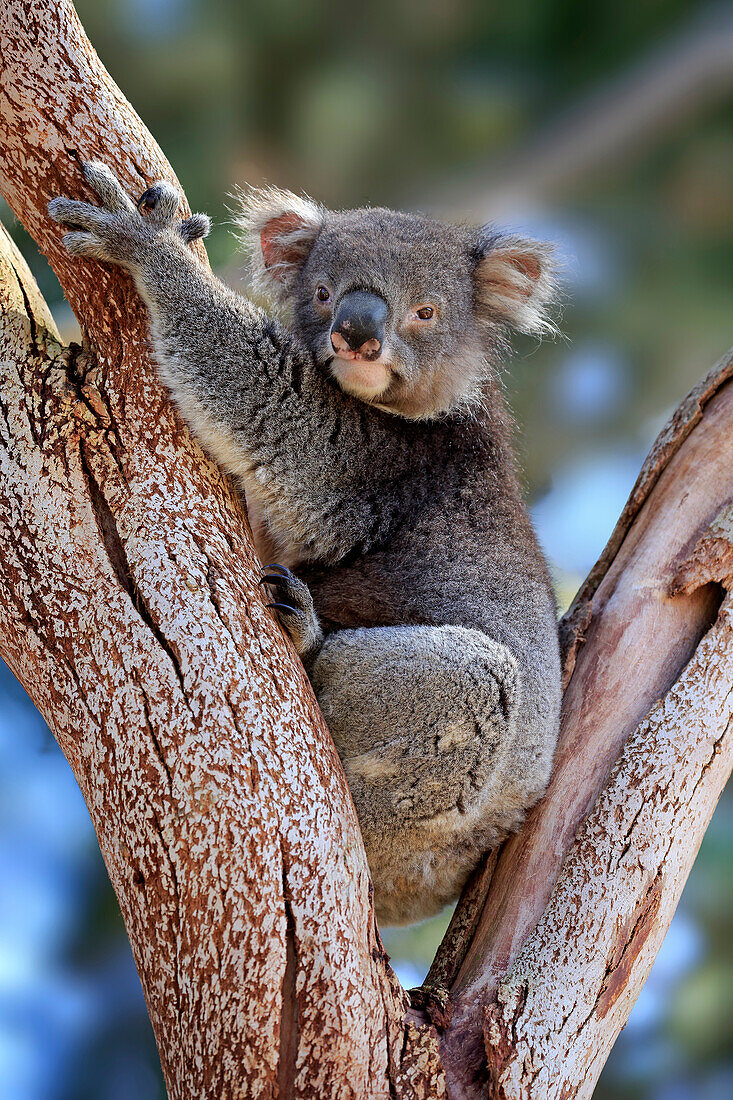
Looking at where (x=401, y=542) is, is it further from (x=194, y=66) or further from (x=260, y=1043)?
(x=194, y=66)

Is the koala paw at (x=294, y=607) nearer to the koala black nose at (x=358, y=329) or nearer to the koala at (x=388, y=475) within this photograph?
the koala at (x=388, y=475)

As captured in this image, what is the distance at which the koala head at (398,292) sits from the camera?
254 cm

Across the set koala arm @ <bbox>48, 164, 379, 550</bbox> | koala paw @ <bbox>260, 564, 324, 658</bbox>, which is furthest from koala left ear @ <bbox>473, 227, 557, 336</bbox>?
koala paw @ <bbox>260, 564, 324, 658</bbox>

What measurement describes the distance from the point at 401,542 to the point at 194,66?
3.40 metres

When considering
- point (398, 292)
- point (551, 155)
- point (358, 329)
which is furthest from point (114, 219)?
point (551, 155)

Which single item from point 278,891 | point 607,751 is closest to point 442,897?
point 607,751

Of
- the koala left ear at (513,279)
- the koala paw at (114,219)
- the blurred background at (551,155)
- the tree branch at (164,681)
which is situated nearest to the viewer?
the tree branch at (164,681)

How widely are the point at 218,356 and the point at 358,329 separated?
0.37m

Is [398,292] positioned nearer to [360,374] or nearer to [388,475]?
[360,374]

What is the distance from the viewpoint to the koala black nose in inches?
94.0

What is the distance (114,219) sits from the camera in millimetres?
2129

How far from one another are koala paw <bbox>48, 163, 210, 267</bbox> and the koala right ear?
2.52 ft

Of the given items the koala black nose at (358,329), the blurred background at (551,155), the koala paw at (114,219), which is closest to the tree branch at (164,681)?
the koala paw at (114,219)

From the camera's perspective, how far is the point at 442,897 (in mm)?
2525
